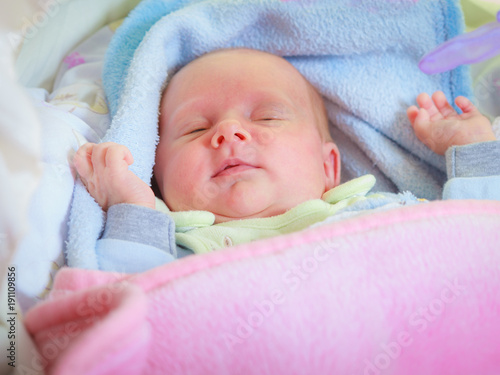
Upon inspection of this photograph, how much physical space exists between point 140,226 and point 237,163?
0.82ft

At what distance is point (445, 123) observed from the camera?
1146mm

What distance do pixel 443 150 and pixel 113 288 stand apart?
89 centimetres

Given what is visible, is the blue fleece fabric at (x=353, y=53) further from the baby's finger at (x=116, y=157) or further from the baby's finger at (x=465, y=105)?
the baby's finger at (x=116, y=157)

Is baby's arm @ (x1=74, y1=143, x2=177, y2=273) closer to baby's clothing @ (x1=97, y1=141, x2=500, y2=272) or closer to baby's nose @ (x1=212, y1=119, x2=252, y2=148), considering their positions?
baby's clothing @ (x1=97, y1=141, x2=500, y2=272)

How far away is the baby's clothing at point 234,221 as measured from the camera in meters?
0.80

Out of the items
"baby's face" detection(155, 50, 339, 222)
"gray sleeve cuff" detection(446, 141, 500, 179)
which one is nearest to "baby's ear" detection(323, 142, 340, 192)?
"baby's face" detection(155, 50, 339, 222)

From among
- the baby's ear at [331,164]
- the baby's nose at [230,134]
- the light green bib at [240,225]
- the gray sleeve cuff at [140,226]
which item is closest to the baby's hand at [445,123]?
the baby's ear at [331,164]

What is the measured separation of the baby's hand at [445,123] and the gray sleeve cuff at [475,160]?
2.1 inches

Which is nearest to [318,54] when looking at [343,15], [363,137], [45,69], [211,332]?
[343,15]

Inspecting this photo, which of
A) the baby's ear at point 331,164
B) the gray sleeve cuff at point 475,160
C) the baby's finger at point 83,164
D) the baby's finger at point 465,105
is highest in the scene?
the baby's finger at point 83,164

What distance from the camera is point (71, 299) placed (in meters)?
0.55

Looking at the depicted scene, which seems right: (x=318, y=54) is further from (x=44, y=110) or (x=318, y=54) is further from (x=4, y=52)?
(x=4, y=52)

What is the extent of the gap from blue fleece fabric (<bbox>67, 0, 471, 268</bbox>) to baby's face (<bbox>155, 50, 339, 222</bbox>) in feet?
0.24

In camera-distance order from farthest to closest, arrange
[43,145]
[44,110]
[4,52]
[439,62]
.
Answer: [439,62], [44,110], [43,145], [4,52]
